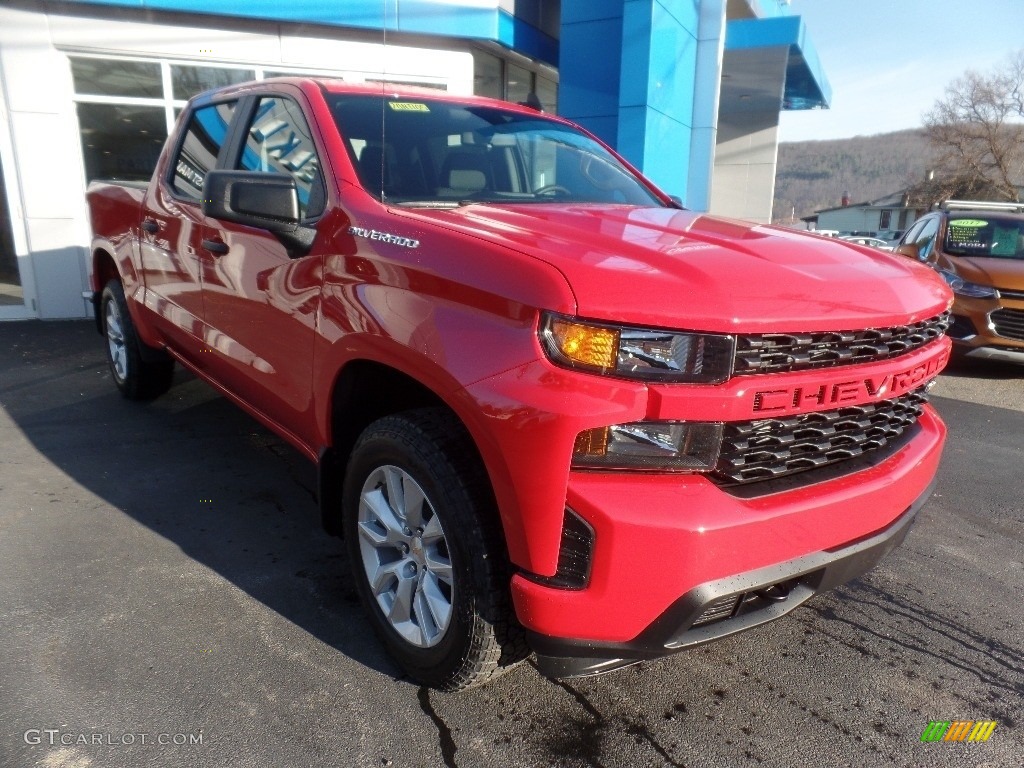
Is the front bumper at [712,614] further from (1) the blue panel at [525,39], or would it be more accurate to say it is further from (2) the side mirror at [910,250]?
(1) the blue panel at [525,39]

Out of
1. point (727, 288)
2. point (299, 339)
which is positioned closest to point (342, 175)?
point (299, 339)

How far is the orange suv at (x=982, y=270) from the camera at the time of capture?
6.86m

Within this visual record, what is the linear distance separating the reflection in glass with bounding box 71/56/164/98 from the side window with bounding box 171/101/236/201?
5836 millimetres

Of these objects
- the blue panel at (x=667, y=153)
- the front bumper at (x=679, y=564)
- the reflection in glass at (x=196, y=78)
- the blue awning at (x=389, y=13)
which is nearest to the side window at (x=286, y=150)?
the front bumper at (x=679, y=564)

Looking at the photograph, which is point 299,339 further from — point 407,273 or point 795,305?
point 795,305

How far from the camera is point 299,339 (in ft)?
8.77

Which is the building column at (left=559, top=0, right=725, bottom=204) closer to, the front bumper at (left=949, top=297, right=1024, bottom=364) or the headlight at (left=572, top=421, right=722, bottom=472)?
the front bumper at (left=949, top=297, right=1024, bottom=364)

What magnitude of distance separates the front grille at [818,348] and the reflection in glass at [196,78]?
875 cm

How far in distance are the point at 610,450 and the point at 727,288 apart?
485 mm

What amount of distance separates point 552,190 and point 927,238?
6.96 metres

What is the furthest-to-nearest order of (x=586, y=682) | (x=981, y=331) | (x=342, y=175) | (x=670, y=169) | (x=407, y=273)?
(x=670, y=169) → (x=981, y=331) → (x=342, y=175) → (x=586, y=682) → (x=407, y=273)

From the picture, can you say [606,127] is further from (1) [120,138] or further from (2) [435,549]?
(2) [435,549]

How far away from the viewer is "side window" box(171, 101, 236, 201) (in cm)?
358

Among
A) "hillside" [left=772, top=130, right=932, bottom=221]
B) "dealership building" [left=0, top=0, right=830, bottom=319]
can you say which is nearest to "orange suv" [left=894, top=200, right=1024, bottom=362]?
"dealership building" [left=0, top=0, right=830, bottom=319]
